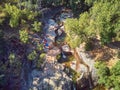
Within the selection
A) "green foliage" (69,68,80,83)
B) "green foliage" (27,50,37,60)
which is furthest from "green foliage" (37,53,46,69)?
"green foliage" (69,68,80,83)

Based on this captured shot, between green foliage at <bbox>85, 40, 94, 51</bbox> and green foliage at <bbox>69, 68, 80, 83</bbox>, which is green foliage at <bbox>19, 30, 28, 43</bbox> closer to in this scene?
green foliage at <bbox>69, 68, 80, 83</bbox>

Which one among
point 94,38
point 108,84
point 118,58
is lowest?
point 108,84

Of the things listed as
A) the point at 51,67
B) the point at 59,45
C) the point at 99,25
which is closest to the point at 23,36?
the point at 51,67

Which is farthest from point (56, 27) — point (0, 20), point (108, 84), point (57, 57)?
point (108, 84)

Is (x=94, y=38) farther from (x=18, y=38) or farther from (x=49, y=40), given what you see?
(x=18, y=38)

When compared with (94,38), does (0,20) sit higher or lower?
higher

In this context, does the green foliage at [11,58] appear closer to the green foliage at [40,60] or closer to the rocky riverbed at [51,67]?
the rocky riverbed at [51,67]

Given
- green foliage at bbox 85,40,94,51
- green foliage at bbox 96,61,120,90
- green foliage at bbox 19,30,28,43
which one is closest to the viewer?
green foliage at bbox 96,61,120,90

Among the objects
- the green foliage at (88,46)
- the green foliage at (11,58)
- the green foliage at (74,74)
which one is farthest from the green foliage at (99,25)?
the green foliage at (11,58)
